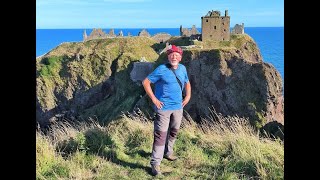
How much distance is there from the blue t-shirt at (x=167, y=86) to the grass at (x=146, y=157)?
108 centimetres

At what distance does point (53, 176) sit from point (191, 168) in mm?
2293

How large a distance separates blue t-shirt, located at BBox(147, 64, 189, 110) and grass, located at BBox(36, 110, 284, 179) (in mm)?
1085

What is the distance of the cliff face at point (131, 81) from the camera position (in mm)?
48375

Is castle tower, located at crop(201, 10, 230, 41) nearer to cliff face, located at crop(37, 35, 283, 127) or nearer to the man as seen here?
cliff face, located at crop(37, 35, 283, 127)

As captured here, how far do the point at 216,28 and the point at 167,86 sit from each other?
7075cm

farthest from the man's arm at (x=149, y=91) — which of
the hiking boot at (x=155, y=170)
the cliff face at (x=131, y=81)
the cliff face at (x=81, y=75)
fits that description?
the cliff face at (x=81, y=75)

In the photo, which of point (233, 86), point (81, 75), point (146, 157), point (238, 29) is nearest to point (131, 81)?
point (81, 75)

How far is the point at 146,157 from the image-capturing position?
795 centimetres

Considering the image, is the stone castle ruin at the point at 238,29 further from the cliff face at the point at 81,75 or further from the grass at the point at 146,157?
the grass at the point at 146,157

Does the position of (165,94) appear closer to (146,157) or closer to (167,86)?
(167,86)

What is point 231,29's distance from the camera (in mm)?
82250

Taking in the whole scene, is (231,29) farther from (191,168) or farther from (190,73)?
(191,168)

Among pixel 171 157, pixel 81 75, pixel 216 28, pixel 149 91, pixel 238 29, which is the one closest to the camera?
pixel 149 91

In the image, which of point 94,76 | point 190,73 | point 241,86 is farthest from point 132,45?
point 241,86
